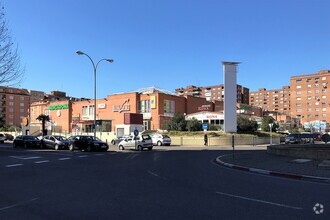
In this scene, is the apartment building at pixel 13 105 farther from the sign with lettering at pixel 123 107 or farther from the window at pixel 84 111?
the sign with lettering at pixel 123 107

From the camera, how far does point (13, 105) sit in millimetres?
141875

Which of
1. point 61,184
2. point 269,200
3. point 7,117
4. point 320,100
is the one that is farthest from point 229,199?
point 7,117

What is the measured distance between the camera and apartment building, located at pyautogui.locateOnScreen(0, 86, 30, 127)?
454 ft

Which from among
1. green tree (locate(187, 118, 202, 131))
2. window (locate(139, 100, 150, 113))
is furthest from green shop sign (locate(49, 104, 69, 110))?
green tree (locate(187, 118, 202, 131))

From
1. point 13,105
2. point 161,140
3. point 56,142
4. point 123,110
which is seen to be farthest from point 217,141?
point 13,105

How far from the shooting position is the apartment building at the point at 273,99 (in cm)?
17550

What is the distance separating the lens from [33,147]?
4006 cm

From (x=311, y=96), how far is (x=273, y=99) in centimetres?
4663

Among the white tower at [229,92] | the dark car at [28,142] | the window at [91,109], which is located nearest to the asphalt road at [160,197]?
the dark car at [28,142]

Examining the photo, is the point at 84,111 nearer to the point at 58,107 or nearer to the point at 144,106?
the point at 58,107

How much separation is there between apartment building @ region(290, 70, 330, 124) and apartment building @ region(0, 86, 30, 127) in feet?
364

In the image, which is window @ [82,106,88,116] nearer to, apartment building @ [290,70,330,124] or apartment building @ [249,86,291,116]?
apartment building @ [290,70,330,124]

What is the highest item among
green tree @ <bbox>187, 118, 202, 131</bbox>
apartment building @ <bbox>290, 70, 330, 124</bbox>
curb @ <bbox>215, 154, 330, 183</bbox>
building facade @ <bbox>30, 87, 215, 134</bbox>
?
apartment building @ <bbox>290, 70, 330, 124</bbox>

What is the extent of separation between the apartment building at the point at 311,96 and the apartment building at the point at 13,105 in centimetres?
11090
